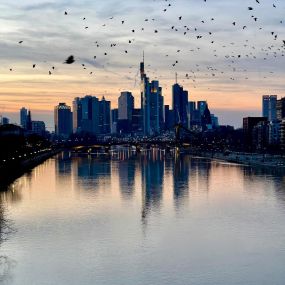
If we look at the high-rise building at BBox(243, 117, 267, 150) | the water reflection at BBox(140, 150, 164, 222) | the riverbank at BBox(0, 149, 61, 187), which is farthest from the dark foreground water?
the high-rise building at BBox(243, 117, 267, 150)

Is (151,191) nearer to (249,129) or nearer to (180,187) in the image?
(180,187)

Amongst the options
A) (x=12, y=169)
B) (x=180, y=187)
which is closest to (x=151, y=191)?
(x=180, y=187)

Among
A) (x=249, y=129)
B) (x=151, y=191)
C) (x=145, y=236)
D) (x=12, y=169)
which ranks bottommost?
(x=145, y=236)

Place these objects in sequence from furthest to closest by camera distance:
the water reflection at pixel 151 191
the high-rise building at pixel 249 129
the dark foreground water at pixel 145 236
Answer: the high-rise building at pixel 249 129 → the water reflection at pixel 151 191 → the dark foreground water at pixel 145 236

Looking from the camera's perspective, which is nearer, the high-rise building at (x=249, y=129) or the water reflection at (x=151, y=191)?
the water reflection at (x=151, y=191)

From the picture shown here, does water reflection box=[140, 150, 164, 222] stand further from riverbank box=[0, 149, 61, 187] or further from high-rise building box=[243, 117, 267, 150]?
A: high-rise building box=[243, 117, 267, 150]

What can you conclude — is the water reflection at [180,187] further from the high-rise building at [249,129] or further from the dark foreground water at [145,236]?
the high-rise building at [249,129]

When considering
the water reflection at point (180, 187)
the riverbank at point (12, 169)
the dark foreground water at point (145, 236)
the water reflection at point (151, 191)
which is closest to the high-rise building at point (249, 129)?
the riverbank at point (12, 169)

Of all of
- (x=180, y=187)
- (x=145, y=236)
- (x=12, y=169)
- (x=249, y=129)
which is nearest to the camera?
(x=145, y=236)

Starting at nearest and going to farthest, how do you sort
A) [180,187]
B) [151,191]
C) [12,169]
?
1. [151,191]
2. [180,187]
3. [12,169]
